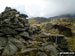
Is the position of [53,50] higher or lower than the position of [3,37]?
lower

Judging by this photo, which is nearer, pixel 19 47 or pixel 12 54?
pixel 12 54

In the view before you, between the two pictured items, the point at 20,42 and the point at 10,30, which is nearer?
the point at 20,42

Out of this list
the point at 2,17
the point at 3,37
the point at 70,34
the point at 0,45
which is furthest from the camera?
the point at 70,34

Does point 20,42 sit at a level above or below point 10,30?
below

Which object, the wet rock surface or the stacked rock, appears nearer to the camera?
the wet rock surface

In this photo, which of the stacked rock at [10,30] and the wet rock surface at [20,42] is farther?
the stacked rock at [10,30]

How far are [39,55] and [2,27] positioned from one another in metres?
13.7

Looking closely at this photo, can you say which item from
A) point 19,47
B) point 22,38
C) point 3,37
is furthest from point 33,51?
point 3,37

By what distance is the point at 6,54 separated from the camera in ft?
77.7

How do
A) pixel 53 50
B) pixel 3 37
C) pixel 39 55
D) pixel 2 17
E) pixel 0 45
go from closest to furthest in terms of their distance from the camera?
1. pixel 39 55
2. pixel 53 50
3. pixel 0 45
4. pixel 3 37
5. pixel 2 17

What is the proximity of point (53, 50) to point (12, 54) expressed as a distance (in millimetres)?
9107

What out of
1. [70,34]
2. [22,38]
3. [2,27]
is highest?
Answer: [2,27]

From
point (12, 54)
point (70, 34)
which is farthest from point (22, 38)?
point (70, 34)

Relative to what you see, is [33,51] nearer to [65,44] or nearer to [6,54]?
[6,54]
